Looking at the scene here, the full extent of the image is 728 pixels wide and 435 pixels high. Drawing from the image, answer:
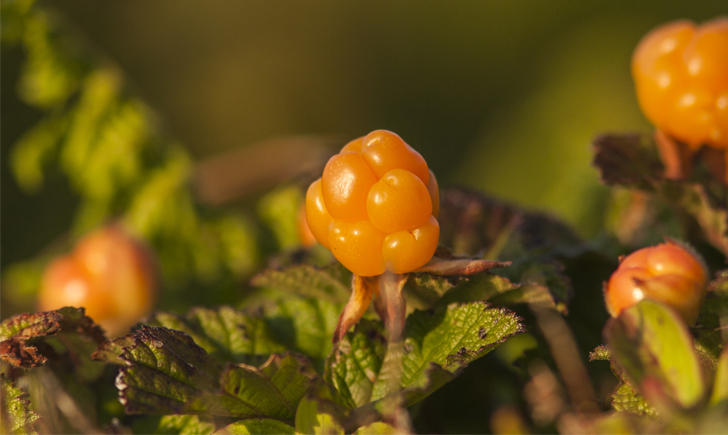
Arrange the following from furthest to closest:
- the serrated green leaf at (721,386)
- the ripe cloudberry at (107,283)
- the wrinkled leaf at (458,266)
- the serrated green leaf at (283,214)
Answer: the serrated green leaf at (283,214) → the ripe cloudberry at (107,283) → the wrinkled leaf at (458,266) → the serrated green leaf at (721,386)

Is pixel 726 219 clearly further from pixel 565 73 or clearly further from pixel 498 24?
pixel 498 24

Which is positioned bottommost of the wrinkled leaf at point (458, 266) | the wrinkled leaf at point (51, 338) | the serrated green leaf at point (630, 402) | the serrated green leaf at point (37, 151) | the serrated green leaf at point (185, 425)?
the serrated green leaf at point (630, 402)

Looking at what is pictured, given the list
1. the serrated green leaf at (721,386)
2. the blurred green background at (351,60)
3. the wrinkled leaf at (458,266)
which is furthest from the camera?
the blurred green background at (351,60)

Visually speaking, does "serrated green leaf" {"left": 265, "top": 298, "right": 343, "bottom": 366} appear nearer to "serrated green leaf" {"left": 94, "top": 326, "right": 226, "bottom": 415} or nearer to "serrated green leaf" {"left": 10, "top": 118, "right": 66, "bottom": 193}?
"serrated green leaf" {"left": 94, "top": 326, "right": 226, "bottom": 415}

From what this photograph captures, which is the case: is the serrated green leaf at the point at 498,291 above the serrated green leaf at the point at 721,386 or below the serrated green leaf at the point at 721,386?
above

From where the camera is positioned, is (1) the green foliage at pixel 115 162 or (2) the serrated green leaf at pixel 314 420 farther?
(1) the green foliage at pixel 115 162

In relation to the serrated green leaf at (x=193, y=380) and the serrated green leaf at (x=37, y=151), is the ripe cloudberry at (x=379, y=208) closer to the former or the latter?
the serrated green leaf at (x=193, y=380)

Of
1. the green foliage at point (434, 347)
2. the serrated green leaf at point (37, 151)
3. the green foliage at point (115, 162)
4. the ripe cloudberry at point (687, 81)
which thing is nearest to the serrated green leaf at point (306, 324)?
the green foliage at point (434, 347)
